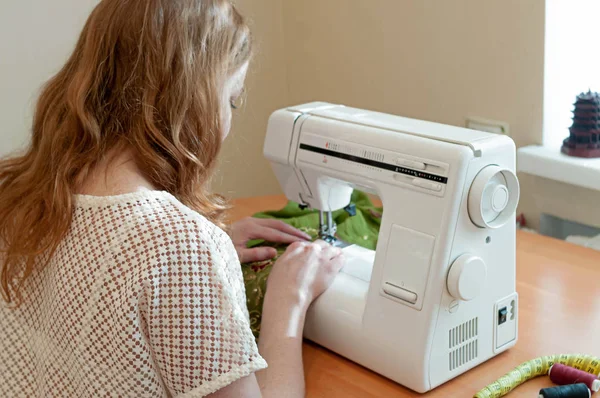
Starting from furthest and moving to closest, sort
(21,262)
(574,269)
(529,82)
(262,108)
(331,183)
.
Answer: (262,108)
(529,82)
(574,269)
(331,183)
(21,262)

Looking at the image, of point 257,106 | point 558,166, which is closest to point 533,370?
point 558,166

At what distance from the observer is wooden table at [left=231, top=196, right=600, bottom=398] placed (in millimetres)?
1298

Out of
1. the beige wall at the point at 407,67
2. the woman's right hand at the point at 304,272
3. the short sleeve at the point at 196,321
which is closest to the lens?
the short sleeve at the point at 196,321

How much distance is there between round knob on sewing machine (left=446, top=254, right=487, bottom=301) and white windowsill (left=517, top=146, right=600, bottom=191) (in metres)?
0.77

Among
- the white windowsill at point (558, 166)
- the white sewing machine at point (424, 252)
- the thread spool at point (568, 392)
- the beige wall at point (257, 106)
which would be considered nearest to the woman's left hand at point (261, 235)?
the white sewing machine at point (424, 252)

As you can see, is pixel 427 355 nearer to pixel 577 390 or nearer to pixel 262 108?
pixel 577 390

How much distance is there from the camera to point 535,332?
1.43 m

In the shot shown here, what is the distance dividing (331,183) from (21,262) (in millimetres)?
617

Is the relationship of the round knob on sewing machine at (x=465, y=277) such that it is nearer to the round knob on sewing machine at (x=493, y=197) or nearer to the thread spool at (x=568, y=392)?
the round knob on sewing machine at (x=493, y=197)

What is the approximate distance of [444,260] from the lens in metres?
1.23

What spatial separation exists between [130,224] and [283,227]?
0.66 meters

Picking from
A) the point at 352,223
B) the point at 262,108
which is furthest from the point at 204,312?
the point at 262,108

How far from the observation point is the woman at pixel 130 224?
1018 mm

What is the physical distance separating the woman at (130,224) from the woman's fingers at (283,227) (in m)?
0.45
